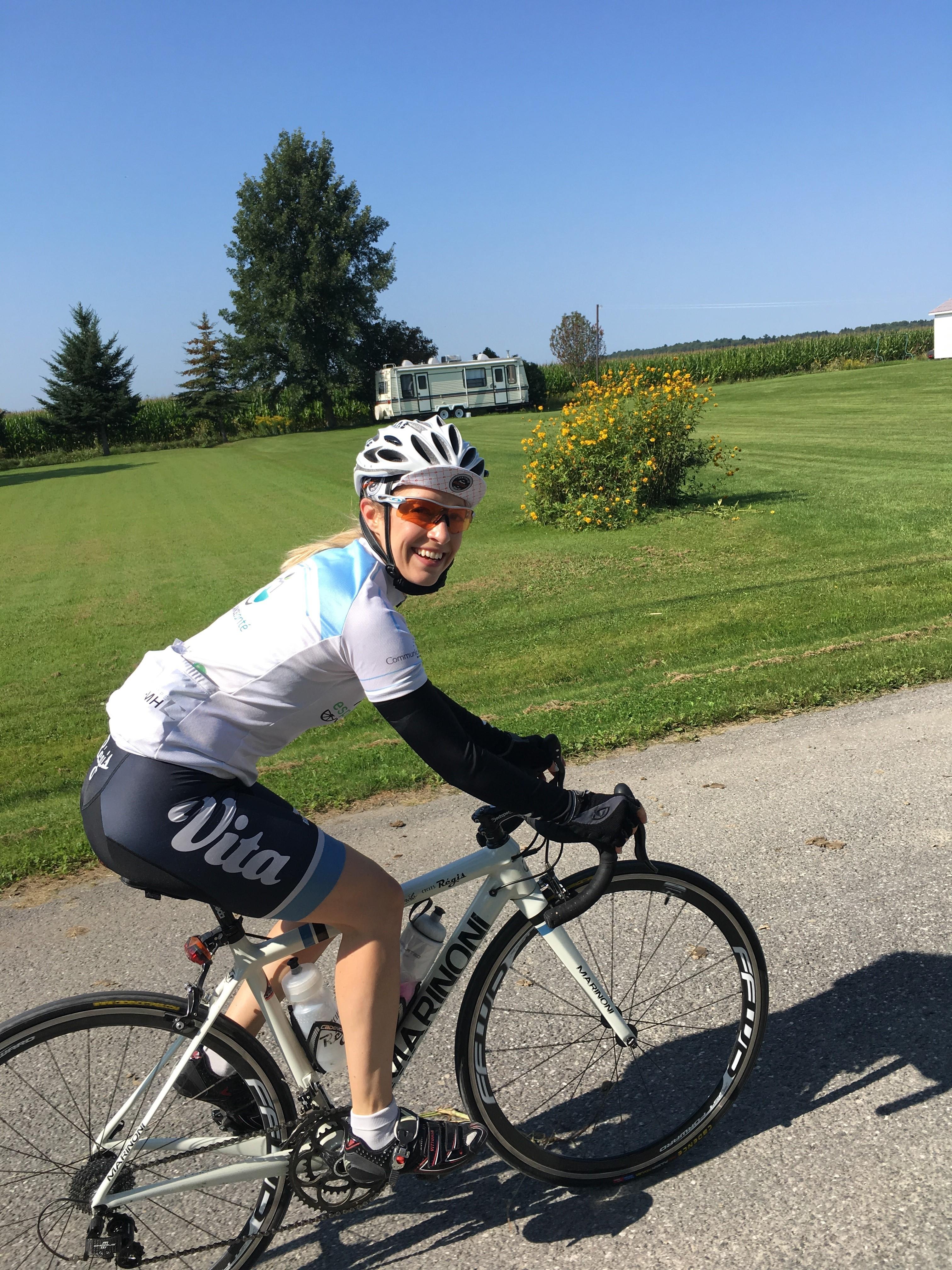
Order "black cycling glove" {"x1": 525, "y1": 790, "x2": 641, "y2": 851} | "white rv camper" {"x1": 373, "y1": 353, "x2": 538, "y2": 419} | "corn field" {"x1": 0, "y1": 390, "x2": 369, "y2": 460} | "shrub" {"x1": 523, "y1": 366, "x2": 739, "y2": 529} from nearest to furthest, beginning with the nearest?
"black cycling glove" {"x1": 525, "y1": 790, "x2": 641, "y2": 851} < "shrub" {"x1": 523, "y1": 366, "x2": 739, "y2": 529} < "white rv camper" {"x1": 373, "y1": 353, "x2": 538, "y2": 419} < "corn field" {"x1": 0, "y1": 390, "x2": 369, "y2": 460}

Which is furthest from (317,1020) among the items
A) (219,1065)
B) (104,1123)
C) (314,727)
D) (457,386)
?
(457,386)

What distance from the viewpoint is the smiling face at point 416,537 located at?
256cm

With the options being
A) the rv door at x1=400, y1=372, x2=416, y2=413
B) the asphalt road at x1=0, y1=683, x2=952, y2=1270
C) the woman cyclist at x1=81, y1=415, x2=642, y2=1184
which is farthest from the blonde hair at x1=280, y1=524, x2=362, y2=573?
the rv door at x1=400, y1=372, x2=416, y2=413

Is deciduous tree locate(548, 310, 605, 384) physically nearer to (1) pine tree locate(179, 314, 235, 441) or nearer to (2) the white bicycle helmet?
(1) pine tree locate(179, 314, 235, 441)

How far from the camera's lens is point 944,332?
61000 mm

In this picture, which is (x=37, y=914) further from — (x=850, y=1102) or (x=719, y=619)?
(x=719, y=619)

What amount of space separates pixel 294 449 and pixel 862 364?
39.0m

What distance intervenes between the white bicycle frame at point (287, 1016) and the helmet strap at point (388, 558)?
0.74m

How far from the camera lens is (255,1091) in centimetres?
263

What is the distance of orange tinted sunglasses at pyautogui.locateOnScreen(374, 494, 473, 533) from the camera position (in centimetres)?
256

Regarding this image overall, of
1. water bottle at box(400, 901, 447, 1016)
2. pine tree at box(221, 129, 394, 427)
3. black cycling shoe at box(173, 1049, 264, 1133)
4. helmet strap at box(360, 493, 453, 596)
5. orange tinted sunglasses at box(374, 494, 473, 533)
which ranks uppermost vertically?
pine tree at box(221, 129, 394, 427)

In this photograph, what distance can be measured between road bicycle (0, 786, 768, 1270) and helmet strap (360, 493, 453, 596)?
66cm

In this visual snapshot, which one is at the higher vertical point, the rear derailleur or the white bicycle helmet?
the white bicycle helmet

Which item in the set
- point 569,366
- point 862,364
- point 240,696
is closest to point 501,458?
point 240,696
